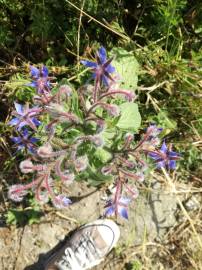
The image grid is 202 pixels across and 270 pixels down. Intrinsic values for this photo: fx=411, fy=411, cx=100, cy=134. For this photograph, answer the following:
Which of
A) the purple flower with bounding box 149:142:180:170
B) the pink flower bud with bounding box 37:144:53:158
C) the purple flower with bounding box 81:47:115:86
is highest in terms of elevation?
the purple flower with bounding box 81:47:115:86

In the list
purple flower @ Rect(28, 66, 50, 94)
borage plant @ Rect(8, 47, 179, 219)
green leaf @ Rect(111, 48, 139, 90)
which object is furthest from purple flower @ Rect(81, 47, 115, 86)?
green leaf @ Rect(111, 48, 139, 90)

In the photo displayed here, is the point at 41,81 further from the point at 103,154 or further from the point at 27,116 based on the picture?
the point at 103,154

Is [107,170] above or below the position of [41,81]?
below

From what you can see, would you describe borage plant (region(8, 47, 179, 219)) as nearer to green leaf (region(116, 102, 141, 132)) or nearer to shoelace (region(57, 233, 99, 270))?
green leaf (region(116, 102, 141, 132))

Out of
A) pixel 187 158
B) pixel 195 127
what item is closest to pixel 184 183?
pixel 187 158

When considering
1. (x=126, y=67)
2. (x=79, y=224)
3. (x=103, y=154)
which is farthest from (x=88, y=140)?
(x=79, y=224)

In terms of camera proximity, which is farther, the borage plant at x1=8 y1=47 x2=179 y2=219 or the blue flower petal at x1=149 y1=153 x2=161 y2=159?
the blue flower petal at x1=149 y1=153 x2=161 y2=159

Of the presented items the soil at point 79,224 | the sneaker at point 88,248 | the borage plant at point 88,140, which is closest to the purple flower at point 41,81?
the borage plant at point 88,140
